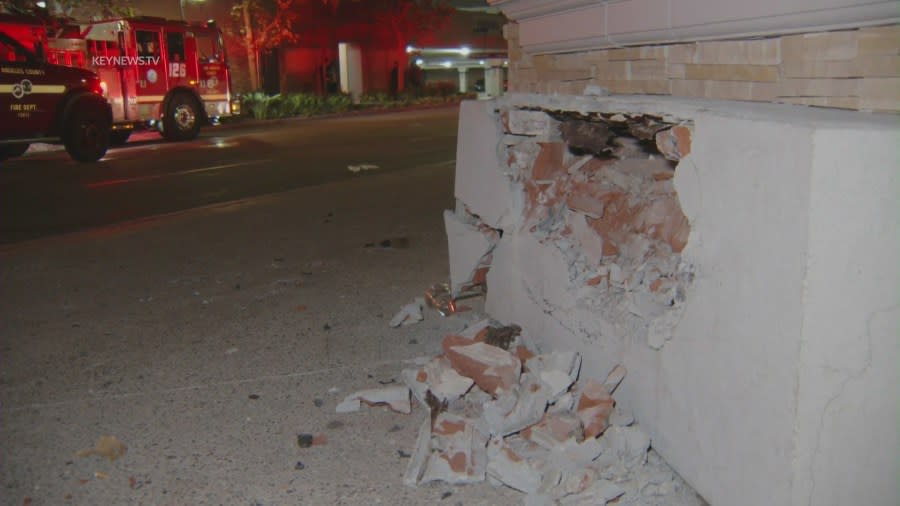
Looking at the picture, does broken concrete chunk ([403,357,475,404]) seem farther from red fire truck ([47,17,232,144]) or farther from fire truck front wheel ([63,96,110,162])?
red fire truck ([47,17,232,144])

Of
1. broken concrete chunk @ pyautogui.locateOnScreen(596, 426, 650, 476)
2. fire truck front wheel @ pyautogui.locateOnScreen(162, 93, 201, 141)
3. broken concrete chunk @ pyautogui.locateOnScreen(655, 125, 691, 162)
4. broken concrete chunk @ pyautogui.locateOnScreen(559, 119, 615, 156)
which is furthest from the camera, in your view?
fire truck front wheel @ pyautogui.locateOnScreen(162, 93, 201, 141)

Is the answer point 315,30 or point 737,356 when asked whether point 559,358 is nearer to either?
point 737,356

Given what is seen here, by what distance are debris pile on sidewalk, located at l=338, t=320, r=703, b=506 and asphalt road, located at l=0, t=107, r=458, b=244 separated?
678cm

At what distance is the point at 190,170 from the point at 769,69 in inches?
486

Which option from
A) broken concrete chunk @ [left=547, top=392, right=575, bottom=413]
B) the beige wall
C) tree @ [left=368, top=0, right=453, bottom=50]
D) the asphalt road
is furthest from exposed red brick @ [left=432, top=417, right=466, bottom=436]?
tree @ [left=368, top=0, right=453, bottom=50]

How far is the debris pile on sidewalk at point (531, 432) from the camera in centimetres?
314

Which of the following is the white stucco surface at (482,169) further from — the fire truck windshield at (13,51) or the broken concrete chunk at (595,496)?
the fire truck windshield at (13,51)

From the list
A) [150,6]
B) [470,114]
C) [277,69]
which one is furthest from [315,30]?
[470,114]

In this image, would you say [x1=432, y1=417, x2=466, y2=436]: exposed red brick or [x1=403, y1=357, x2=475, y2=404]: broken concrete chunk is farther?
[x1=403, y1=357, x2=475, y2=404]: broken concrete chunk

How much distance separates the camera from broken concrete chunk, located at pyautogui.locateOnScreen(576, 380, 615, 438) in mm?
3434

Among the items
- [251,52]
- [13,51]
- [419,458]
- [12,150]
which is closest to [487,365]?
[419,458]

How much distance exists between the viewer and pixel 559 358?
3818 mm

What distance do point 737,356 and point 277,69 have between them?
33.4 meters

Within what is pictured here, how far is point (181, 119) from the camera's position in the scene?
65.2ft
